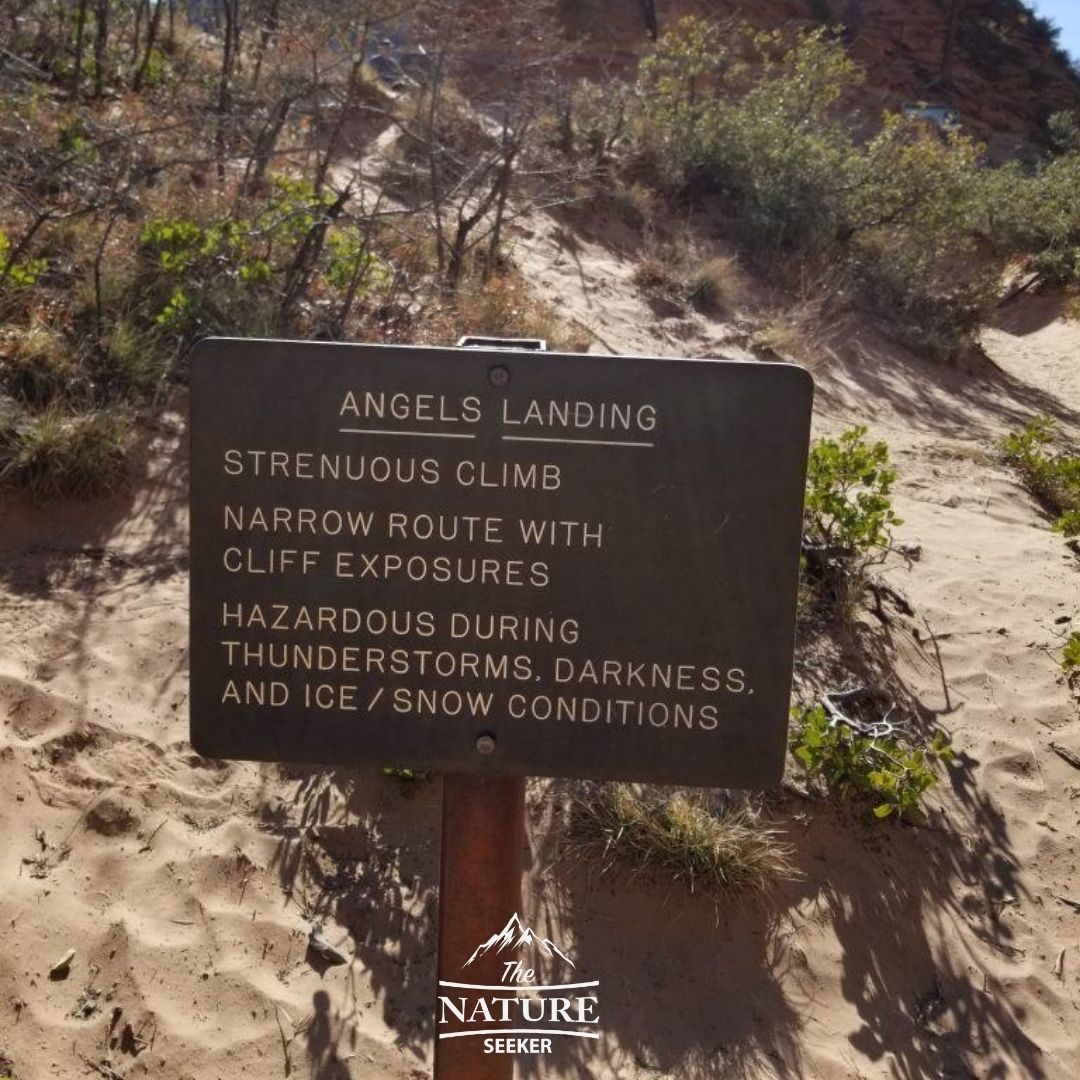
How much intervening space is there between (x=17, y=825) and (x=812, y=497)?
3.26 m

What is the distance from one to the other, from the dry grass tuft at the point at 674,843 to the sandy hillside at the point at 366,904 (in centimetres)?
7

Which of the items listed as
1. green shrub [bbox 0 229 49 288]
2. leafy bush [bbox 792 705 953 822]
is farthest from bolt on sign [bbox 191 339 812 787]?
green shrub [bbox 0 229 49 288]

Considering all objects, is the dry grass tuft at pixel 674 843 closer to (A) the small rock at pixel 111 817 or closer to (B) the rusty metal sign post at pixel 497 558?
(A) the small rock at pixel 111 817

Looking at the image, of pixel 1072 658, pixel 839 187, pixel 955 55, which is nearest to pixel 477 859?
A: pixel 1072 658

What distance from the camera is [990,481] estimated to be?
24.7 ft

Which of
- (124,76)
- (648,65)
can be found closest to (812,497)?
(124,76)

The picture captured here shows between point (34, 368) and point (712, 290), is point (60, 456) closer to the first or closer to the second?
point (34, 368)

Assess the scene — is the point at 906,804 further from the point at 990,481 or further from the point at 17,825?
the point at 990,481

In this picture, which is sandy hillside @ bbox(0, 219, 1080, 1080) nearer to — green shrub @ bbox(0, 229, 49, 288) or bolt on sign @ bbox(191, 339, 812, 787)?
green shrub @ bbox(0, 229, 49, 288)

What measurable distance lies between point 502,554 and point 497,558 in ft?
0.04

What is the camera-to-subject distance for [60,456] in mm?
4887

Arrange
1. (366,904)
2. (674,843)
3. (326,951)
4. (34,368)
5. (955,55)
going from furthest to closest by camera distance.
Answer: (955,55) < (34,368) < (674,843) < (366,904) < (326,951)
